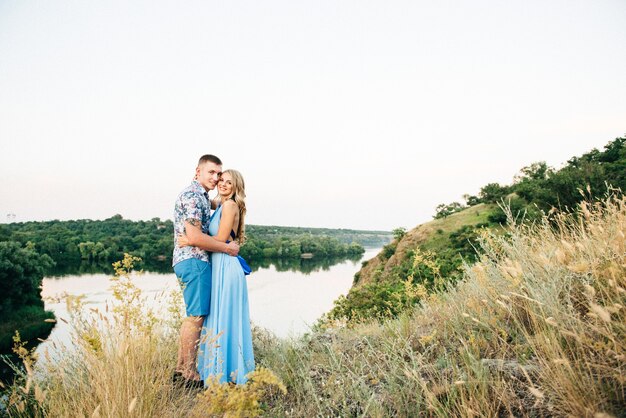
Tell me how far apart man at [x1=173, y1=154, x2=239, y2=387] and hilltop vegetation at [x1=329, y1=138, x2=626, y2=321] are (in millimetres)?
2681

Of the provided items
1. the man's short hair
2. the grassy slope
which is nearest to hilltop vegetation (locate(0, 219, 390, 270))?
the grassy slope

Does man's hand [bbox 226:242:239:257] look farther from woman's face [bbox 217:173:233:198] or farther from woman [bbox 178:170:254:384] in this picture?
woman's face [bbox 217:173:233:198]

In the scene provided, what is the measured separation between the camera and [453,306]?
3.83m

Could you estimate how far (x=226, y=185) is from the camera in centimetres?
397

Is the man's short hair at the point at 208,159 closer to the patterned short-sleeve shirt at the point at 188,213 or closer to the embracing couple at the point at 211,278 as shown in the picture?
the embracing couple at the point at 211,278

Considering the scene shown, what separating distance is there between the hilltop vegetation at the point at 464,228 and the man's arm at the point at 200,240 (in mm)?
2595

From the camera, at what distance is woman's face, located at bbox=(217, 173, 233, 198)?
3.97m

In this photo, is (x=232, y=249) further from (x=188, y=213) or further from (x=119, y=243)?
(x=119, y=243)

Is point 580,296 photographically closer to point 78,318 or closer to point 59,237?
point 78,318

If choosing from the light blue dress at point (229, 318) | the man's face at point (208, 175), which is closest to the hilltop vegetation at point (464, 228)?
the light blue dress at point (229, 318)

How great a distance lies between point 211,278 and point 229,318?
0.48 m

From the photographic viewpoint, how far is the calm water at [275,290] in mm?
35688

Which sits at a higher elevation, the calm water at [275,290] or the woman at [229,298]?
the woman at [229,298]

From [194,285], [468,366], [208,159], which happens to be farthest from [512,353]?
[208,159]
